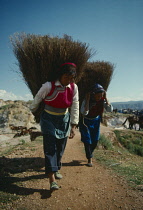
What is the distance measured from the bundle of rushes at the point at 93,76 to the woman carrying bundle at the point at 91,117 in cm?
55

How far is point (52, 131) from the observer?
2146mm

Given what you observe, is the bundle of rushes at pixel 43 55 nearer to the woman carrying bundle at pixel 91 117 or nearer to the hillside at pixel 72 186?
the woman carrying bundle at pixel 91 117

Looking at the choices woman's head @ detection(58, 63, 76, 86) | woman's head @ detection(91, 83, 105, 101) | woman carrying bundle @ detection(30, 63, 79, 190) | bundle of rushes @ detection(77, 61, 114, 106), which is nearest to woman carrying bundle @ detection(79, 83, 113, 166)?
woman's head @ detection(91, 83, 105, 101)

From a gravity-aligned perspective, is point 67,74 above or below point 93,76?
below

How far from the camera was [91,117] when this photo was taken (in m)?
3.16

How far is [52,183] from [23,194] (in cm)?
38

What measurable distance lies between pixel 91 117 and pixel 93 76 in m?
1.04

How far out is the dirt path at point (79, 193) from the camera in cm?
181

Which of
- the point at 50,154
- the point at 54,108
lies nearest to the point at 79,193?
the point at 50,154

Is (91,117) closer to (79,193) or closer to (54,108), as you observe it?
(54,108)

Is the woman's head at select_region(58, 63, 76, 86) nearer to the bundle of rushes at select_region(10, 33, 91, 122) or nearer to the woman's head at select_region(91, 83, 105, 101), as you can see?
the bundle of rushes at select_region(10, 33, 91, 122)

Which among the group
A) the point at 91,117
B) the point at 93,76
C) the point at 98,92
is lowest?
the point at 91,117

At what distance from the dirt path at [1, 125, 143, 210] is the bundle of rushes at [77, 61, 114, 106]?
1707 millimetres

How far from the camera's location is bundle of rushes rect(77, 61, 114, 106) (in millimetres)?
3623
